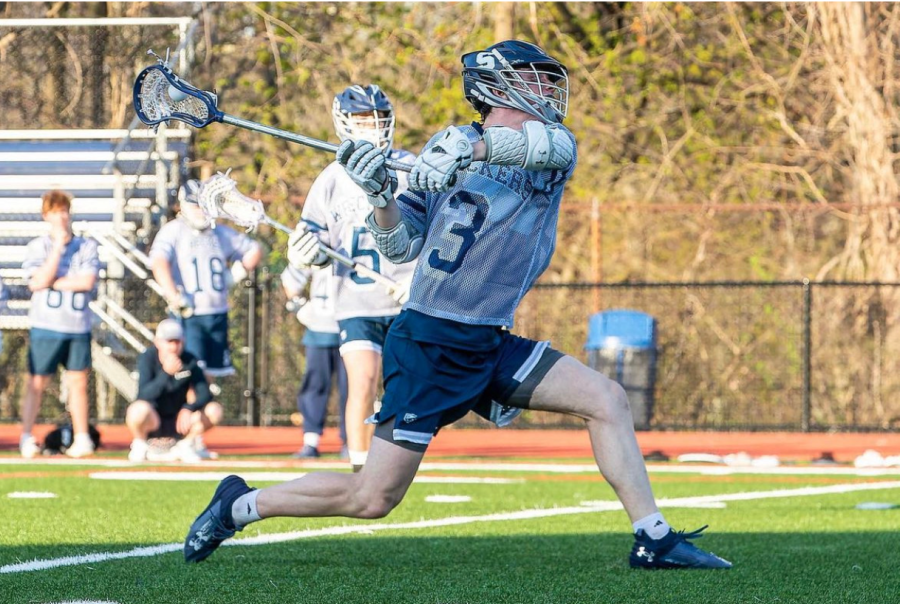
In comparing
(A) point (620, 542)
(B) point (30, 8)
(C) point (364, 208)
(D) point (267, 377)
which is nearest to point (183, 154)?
(D) point (267, 377)

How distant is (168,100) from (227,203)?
320 cm

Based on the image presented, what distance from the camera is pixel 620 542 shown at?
6520mm

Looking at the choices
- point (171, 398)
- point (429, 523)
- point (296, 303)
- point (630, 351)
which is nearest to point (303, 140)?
point (429, 523)

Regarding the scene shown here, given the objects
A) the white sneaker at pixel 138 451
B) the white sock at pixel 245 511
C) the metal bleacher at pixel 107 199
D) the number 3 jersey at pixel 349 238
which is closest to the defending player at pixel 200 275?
the white sneaker at pixel 138 451

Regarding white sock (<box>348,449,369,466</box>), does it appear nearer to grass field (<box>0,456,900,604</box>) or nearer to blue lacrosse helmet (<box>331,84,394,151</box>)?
grass field (<box>0,456,900,604</box>)

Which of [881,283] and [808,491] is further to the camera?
[881,283]

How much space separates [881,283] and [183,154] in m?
7.80

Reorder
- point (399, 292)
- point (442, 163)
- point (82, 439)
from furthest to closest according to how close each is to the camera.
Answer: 1. point (82, 439)
2. point (399, 292)
3. point (442, 163)

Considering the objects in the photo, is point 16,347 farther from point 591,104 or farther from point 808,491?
point 808,491

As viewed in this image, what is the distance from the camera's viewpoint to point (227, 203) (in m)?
8.41

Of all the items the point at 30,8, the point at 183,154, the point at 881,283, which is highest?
the point at 30,8

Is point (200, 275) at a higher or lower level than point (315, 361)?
higher

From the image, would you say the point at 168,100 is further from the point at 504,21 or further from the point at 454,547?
the point at 504,21

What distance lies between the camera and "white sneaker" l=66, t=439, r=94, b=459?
11.4m
